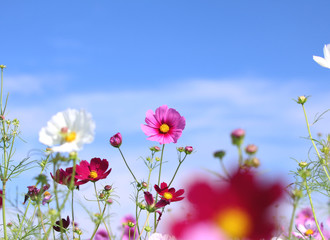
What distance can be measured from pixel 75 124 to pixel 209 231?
385mm

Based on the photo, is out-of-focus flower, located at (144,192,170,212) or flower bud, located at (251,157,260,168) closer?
flower bud, located at (251,157,260,168)

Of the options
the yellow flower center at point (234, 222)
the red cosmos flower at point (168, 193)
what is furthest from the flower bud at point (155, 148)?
the yellow flower center at point (234, 222)

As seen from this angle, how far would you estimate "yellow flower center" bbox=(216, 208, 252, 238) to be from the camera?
0.38 meters

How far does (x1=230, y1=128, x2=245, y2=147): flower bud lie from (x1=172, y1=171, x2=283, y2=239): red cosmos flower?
0.06m

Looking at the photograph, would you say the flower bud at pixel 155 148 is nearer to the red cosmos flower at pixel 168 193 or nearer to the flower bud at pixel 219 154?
the red cosmos flower at pixel 168 193

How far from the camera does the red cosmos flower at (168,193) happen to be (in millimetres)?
1202

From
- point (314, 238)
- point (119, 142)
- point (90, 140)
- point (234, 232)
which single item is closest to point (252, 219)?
point (234, 232)

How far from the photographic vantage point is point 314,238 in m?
1.42

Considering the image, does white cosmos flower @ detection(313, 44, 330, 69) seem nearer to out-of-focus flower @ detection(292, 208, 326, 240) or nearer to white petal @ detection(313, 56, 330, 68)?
white petal @ detection(313, 56, 330, 68)

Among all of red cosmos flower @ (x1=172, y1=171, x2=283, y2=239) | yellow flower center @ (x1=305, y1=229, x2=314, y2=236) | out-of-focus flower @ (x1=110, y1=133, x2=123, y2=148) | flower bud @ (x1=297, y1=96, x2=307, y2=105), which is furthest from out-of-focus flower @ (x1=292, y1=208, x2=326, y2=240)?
red cosmos flower @ (x1=172, y1=171, x2=283, y2=239)

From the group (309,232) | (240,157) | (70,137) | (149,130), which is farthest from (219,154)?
(309,232)

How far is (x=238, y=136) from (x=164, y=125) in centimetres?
102

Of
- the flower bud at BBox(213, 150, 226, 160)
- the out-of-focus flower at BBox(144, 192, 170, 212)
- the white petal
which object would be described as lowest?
the flower bud at BBox(213, 150, 226, 160)

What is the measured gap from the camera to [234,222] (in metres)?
0.38
